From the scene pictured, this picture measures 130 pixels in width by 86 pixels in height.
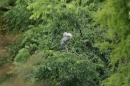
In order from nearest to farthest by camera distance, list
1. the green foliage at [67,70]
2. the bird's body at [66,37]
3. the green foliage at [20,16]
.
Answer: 1. the green foliage at [67,70]
2. the bird's body at [66,37]
3. the green foliage at [20,16]

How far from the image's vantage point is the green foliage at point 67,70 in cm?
495

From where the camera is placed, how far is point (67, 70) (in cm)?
497

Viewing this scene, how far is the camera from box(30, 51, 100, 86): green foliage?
495cm

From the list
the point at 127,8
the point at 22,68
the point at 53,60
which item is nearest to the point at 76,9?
the point at 53,60

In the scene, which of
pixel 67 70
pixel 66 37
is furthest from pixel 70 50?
pixel 67 70

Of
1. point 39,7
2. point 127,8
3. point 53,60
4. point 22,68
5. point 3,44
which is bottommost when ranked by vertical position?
point 3,44

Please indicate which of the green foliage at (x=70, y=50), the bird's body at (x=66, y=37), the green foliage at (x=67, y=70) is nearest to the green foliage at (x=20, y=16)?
the green foliage at (x=70, y=50)

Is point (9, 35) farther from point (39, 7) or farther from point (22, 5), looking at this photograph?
point (39, 7)

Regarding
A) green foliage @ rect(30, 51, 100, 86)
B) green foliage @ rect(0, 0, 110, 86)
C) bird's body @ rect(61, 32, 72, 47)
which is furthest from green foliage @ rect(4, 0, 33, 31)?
green foliage @ rect(30, 51, 100, 86)

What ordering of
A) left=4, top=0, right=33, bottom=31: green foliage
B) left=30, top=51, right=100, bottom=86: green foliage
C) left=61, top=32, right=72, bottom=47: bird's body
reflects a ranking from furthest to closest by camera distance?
left=4, top=0, right=33, bottom=31: green foliage
left=61, top=32, right=72, bottom=47: bird's body
left=30, top=51, right=100, bottom=86: green foliage

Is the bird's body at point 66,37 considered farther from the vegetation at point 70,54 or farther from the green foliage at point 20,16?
the green foliage at point 20,16

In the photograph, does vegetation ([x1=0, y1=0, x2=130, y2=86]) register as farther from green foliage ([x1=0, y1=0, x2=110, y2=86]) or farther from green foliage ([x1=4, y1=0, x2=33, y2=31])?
green foliage ([x1=4, y1=0, x2=33, y2=31])

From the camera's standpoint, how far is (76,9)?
5.83 metres

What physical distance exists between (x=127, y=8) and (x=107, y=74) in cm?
244
